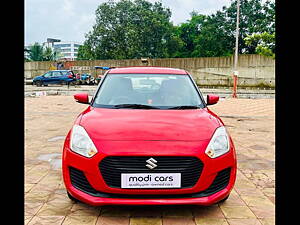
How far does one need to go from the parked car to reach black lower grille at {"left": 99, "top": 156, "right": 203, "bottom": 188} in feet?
87.6

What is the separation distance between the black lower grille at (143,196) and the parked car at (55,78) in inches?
1043

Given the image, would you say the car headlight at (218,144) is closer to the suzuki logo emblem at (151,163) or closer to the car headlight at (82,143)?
the suzuki logo emblem at (151,163)

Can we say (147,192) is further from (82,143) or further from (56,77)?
(56,77)

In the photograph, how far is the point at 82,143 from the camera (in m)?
2.88

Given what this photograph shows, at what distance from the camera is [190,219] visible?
2.90 metres

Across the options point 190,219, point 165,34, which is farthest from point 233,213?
point 165,34

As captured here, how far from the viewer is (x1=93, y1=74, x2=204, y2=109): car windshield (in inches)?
144

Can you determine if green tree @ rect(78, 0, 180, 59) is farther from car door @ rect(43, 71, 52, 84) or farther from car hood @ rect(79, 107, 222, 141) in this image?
car hood @ rect(79, 107, 222, 141)

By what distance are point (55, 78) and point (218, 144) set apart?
2749 cm

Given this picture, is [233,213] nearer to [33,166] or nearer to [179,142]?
[179,142]

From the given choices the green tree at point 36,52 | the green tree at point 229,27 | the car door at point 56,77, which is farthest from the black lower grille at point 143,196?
the green tree at point 36,52

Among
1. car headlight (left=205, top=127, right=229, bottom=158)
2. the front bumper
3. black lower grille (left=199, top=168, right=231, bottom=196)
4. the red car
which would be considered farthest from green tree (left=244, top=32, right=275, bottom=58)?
the front bumper

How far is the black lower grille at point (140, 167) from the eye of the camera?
265 centimetres
